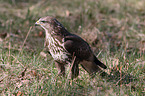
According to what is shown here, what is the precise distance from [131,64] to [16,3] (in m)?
5.04

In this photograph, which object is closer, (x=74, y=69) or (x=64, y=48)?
(x=64, y=48)

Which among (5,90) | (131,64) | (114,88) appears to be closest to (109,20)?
(131,64)

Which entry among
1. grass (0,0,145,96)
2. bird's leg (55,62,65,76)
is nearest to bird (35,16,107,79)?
bird's leg (55,62,65,76)

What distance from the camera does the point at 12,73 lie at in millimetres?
4156

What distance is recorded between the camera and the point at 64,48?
3752 mm

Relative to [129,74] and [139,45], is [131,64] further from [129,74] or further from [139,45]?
[139,45]

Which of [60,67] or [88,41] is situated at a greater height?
[88,41]

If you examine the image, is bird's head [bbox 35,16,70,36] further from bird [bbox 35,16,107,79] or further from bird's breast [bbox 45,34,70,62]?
bird's breast [bbox 45,34,70,62]

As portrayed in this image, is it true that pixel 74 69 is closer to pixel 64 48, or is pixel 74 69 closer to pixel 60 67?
pixel 60 67

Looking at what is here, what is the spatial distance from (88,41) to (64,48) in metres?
1.95

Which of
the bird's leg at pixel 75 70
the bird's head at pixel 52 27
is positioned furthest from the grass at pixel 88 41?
the bird's head at pixel 52 27

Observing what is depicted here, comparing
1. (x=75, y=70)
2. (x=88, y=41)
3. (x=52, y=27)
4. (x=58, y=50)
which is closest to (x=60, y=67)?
(x=75, y=70)

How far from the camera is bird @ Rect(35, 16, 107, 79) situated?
378cm

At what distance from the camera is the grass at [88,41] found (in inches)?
145
